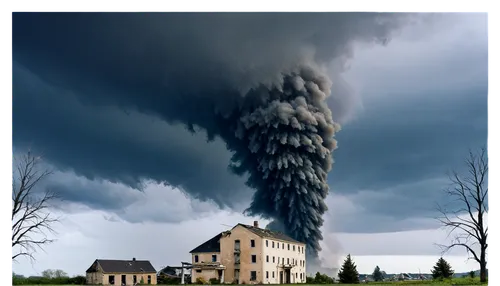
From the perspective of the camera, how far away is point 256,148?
38.8 m

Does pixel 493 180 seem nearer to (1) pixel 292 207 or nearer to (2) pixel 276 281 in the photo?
(2) pixel 276 281

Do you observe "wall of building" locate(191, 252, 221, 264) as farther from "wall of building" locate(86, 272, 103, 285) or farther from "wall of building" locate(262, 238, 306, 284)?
"wall of building" locate(86, 272, 103, 285)

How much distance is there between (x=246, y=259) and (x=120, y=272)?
24.3 ft

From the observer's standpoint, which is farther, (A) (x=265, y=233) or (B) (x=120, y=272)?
(B) (x=120, y=272)

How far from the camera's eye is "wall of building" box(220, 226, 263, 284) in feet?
94.0

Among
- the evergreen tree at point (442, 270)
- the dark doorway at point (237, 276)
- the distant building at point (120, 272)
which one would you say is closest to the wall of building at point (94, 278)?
the distant building at point (120, 272)

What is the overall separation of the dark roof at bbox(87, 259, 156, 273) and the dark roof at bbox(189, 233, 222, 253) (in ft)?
11.9

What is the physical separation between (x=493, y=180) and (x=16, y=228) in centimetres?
1925

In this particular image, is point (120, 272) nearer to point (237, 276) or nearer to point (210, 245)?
point (210, 245)

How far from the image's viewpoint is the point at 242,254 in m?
29.1

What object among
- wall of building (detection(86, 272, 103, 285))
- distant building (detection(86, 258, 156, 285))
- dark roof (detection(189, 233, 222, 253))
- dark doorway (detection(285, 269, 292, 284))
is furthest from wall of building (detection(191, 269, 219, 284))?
wall of building (detection(86, 272, 103, 285))

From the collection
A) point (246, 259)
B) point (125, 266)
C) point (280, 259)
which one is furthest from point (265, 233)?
point (125, 266)

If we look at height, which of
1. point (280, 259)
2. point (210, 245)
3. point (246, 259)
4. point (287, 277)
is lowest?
point (287, 277)
